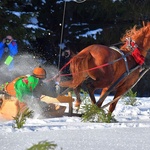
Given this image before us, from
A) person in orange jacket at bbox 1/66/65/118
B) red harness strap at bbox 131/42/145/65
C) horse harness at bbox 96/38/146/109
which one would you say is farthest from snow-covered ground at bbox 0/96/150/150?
red harness strap at bbox 131/42/145/65

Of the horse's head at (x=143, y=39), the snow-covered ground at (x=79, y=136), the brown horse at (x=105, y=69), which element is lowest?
the snow-covered ground at (x=79, y=136)

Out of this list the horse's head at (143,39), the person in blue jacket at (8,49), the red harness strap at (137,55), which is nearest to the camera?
the red harness strap at (137,55)

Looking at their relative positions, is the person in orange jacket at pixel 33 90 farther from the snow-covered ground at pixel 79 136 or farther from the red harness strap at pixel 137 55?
the red harness strap at pixel 137 55

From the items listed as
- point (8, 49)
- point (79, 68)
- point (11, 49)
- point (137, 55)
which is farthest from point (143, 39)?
point (8, 49)

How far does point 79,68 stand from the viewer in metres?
8.81

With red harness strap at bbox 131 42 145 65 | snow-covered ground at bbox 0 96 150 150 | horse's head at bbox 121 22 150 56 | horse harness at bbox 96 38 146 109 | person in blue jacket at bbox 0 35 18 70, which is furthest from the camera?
person in blue jacket at bbox 0 35 18 70

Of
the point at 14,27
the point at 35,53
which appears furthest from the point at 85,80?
the point at 35,53

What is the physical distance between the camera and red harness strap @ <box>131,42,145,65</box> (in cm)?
925

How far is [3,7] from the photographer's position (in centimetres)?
1703

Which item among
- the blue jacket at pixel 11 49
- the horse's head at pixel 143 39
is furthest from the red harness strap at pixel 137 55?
the blue jacket at pixel 11 49

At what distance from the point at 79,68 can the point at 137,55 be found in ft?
3.95

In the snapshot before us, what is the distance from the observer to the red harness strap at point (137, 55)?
364 inches

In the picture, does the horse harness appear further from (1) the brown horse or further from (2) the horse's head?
(2) the horse's head

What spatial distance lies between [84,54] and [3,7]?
8.75 m
